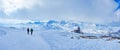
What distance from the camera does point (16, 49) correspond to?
22.6 metres

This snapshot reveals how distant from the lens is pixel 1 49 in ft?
72.7

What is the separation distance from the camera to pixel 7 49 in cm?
2258

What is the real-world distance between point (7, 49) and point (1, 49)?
0.62 m

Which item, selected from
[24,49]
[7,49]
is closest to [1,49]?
[7,49]

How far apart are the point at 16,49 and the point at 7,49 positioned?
832mm

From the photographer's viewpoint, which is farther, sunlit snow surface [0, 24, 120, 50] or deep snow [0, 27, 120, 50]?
sunlit snow surface [0, 24, 120, 50]

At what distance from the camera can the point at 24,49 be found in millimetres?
22984

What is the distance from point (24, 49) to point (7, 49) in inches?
62.0

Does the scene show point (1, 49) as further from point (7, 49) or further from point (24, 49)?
point (24, 49)

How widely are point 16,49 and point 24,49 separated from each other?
2.58 feet

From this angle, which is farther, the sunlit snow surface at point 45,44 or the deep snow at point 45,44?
the sunlit snow surface at point 45,44
